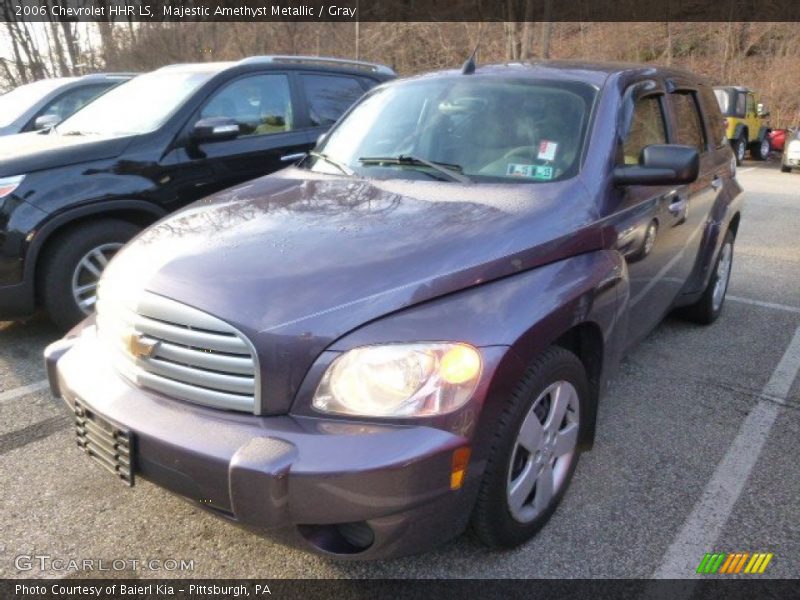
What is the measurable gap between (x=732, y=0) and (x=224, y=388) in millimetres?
38411

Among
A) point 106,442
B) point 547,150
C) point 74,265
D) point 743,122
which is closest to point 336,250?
point 106,442

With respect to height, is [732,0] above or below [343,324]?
above

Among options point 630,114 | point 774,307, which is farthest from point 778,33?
point 630,114

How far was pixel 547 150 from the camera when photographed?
290cm

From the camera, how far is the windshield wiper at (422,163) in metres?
2.90

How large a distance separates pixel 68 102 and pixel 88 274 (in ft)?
16.1

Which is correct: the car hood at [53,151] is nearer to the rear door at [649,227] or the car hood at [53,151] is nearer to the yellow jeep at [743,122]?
the rear door at [649,227]

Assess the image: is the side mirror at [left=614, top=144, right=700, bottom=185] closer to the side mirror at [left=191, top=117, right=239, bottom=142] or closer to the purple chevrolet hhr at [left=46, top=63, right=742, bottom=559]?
the purple chevrolet hhr at [left=46, top=63, right=742, bottom=559]

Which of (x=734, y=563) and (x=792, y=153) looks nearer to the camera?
(x=734, y=563)

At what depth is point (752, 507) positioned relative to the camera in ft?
8.76

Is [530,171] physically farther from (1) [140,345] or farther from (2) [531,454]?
(1) [140,345]

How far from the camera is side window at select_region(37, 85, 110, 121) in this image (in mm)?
7914

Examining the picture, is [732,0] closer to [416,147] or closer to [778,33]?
[778,33]

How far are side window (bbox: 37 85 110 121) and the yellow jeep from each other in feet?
52.7
